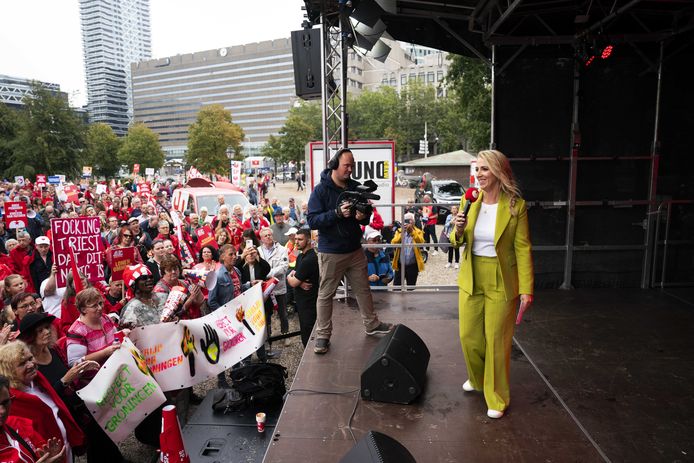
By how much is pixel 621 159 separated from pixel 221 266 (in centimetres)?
629

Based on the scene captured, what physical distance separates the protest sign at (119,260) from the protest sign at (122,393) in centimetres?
270

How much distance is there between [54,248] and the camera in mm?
5941

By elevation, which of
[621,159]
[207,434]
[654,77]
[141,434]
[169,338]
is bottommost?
[141,434]

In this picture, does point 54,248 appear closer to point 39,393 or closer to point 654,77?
point 39,393

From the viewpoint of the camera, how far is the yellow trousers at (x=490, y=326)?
3.55m

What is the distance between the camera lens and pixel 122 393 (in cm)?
392

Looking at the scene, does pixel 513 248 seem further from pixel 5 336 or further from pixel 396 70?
pixel 396 70

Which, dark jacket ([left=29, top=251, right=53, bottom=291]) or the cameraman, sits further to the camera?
dark jacket ([left=29, top=251, right=53, bottom=291])

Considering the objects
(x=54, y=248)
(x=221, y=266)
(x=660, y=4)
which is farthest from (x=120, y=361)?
(x=660, y=4)

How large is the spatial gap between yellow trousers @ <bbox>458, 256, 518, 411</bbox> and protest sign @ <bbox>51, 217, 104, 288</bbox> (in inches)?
192

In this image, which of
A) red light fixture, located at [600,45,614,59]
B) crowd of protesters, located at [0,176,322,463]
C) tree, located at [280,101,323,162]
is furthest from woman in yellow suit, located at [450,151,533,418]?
tree, located at [280,101,323,162]

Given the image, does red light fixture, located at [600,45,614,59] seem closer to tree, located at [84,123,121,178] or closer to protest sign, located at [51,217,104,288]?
protest sign, located at [51,217,104,288]

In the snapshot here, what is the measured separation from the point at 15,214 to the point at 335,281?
8683 mm

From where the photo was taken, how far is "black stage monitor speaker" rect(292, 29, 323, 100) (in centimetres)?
790
